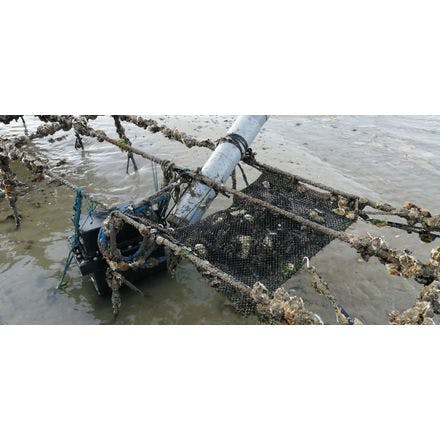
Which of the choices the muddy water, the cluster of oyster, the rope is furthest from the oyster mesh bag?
the rope

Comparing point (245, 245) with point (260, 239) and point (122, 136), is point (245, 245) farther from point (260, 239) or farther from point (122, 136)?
point (122, 136)

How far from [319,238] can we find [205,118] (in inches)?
364

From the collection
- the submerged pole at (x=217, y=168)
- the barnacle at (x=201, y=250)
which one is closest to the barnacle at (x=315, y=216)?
the submerged pole at (x=217, y=168)

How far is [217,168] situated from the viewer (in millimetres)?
5434

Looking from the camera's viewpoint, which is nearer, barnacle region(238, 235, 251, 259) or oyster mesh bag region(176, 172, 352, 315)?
oyster mesh bag region(176, 172, 352, 315)

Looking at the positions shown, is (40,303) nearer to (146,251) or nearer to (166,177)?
(146,251)

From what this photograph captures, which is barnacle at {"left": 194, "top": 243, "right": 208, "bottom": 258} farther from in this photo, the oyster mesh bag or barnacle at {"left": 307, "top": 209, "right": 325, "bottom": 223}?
barnacle at {"left": 307, "top": 209, "right": 325, "bottom": 223}

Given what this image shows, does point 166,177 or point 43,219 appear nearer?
point 166,177

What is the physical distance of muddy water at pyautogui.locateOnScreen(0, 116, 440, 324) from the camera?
5.30m

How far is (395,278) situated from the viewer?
5.94 m

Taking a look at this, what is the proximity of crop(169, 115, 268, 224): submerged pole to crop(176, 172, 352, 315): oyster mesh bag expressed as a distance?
506 mm

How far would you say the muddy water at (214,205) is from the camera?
5.30 metres

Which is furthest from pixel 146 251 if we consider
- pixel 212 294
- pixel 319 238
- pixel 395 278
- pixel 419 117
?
pixel 419 117

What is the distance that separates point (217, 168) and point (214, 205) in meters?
2.47
